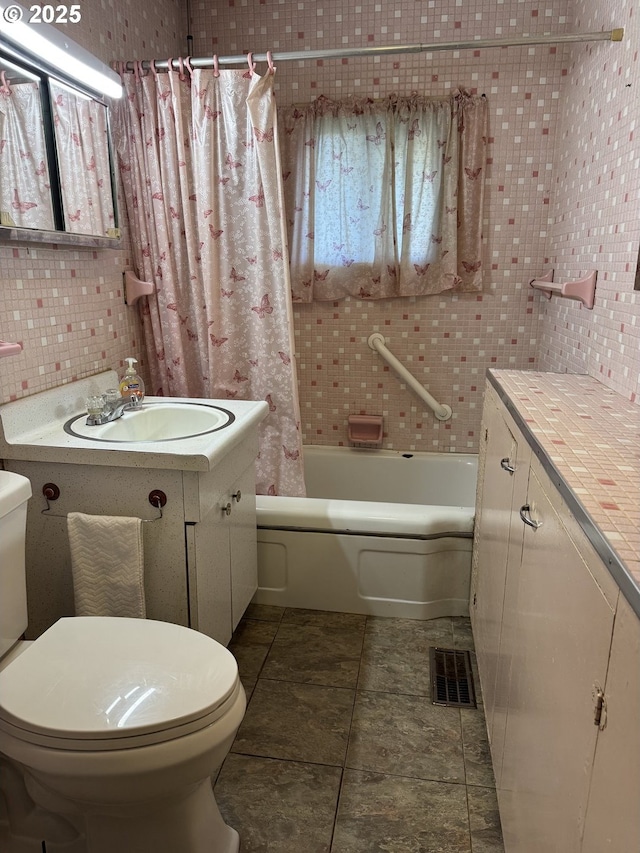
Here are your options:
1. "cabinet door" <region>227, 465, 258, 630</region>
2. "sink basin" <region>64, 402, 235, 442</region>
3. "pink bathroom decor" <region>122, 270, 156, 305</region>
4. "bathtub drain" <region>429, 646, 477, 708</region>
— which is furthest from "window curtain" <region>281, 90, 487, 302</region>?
"bathtub drain" <region>429, 646, 477, 708</region>

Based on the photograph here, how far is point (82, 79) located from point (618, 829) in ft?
6.82

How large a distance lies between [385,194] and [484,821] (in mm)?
2283

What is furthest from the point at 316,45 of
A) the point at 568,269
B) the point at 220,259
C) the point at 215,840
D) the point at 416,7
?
the point at 215,840

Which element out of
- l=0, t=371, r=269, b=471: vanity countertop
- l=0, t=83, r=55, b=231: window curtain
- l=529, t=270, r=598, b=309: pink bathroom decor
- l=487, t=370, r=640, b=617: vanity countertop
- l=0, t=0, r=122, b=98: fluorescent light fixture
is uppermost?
l=0, t=0, r=122, b=98: fluorescent light fixture

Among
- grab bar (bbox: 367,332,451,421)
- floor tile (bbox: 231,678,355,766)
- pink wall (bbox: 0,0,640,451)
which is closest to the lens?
floor tile (bbox: 231,678,355,766)

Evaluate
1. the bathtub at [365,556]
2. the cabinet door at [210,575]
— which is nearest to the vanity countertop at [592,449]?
the bathtub at [365,556]

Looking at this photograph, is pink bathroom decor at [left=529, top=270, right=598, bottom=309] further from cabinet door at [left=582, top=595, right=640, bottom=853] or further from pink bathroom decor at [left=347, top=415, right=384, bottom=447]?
cabinet door at [left=582, top=595, right=640, bottom=853]

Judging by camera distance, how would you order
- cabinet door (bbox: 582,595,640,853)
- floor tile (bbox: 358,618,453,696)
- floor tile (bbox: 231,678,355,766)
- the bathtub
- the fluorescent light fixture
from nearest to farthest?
1. cabinet door (bbox: 582,595,640,853)
2. the fluorescent light fixture
3. floor tile (bbox: 231,678,355,766)
4. floor tile (bbox: 358,618,453,696)
5. the bathtub

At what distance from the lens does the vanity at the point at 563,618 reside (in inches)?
26.3

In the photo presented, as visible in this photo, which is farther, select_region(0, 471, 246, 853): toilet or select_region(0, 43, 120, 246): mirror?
select_region(0, 43, 120, 246): mirror

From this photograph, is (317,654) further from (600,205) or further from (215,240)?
(600,205)

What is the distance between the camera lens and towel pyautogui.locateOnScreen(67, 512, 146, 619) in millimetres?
1547

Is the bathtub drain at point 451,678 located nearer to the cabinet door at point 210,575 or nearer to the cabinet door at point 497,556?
the cabinet door at point 497,556

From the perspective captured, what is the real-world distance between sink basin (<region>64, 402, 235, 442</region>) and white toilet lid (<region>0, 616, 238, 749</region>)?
2.02 ft
